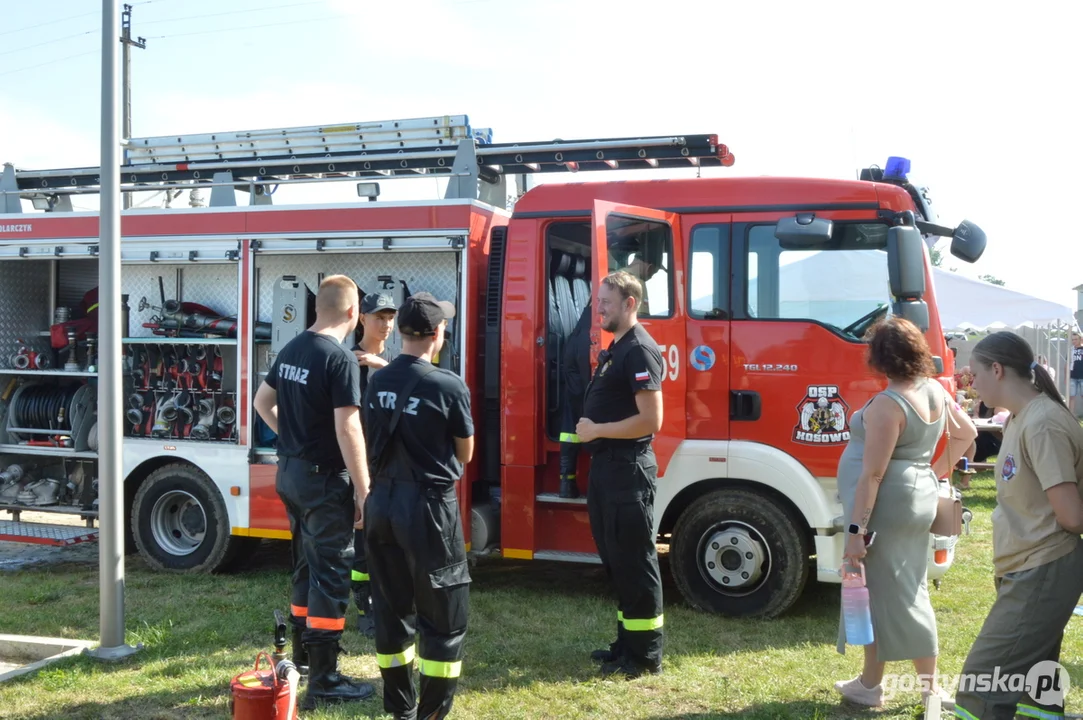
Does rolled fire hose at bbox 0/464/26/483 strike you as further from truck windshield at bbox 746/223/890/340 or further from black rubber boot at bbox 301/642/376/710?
truck windshield at bbox 746/223/890/340

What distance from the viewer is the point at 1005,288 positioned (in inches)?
593

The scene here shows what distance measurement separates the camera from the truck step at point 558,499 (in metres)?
6.09

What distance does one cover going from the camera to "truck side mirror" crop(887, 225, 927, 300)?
5.28 metres

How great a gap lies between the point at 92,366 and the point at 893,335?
20.1 ft

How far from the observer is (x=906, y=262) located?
17.4 ft

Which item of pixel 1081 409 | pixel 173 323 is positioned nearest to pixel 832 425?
pixel 173 323

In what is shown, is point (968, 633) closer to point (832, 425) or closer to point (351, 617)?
point (832, 425)

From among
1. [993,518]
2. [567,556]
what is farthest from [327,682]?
[993,518]

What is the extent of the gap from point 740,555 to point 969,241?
7.49 feet

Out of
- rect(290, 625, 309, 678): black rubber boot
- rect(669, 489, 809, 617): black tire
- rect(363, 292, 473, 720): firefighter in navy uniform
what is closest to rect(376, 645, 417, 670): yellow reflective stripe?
rect(363, 292, 473, 720): firefighter in navy uniform

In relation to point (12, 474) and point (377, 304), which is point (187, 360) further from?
point (377, 304)

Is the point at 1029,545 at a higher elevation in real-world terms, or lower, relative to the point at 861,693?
higher

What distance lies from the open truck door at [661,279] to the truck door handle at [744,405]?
0.30 metres

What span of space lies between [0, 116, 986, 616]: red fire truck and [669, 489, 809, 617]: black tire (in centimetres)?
1
